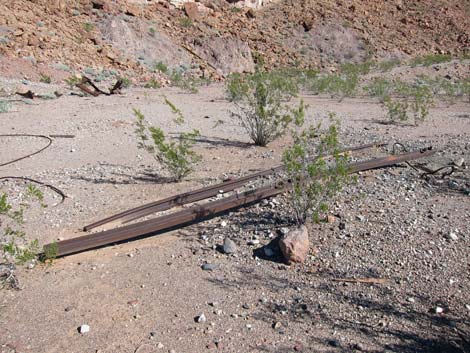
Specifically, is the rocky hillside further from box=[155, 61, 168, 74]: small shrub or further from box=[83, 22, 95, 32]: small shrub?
box=[155, 61, 168, 74]: small shrub

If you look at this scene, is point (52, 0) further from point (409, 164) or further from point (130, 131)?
point (409, 164)

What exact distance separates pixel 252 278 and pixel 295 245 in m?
0.47

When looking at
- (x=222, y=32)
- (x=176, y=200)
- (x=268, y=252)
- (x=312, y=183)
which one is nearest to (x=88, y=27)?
(x=222, y=32)

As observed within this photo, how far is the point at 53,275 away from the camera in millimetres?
4020

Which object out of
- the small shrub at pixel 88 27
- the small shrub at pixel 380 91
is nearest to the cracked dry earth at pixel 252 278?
the small shrub at pixel 380 91

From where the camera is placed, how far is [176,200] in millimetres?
5355

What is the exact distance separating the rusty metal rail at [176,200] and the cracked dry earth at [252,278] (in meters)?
0.37

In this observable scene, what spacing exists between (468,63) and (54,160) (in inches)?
868

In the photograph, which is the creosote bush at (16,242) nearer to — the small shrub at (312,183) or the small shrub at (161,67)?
the small shrub at (312,183)

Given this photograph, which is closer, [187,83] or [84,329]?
[84,329]

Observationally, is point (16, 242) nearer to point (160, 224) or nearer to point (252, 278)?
point (160, 224)

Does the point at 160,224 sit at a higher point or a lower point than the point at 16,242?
higher

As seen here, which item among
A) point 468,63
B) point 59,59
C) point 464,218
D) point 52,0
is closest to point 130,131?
point 464,218

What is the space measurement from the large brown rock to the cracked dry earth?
93mm
